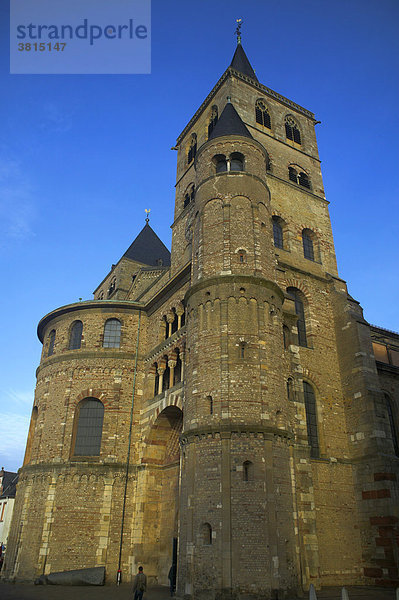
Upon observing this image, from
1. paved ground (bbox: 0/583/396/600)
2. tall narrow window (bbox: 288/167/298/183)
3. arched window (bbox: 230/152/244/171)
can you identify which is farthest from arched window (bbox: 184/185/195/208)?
paved ground (bbox: 0/583/396/600)

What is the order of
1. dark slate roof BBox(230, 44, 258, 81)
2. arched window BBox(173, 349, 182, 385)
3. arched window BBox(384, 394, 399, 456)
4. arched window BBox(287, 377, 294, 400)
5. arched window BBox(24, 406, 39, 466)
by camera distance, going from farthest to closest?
dark slate roof BBox(230, 44, 258, 81)
arched window BBox(24, 406, 39, 466)
arched window BBox(384, 394, 399, 456)
arched window BBox(173, 349, 182, 385)
arched window BBox(287, 377, 294, 400)

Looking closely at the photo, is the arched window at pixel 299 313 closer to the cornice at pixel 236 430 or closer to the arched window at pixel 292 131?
the cornice at pixel 236 430

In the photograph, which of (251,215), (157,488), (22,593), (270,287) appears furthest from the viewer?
(157,488)

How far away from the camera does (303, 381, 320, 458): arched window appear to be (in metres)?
21.6

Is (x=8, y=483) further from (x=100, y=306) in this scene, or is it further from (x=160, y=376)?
(x=160, y=376)

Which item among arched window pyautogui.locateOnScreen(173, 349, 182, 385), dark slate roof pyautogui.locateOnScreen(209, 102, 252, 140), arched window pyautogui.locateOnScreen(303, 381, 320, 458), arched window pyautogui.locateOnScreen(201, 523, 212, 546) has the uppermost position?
dark slate roof pyautogui.locateOnScreen(209, 102, 252, 140)

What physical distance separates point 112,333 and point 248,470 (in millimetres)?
14026

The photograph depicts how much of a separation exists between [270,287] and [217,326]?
315 cm

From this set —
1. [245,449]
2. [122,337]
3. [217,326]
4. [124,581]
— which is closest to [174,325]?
[122,337]

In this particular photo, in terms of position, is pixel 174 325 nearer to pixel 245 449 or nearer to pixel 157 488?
pixel 157 488

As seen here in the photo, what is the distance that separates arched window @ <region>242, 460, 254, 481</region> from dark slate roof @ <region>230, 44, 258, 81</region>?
2975 cm

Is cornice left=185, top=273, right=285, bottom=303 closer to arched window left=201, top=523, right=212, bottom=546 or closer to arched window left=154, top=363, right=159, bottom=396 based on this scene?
arched window left=154, top=363, right=159, bottom=396

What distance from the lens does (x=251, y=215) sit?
22.2 metres

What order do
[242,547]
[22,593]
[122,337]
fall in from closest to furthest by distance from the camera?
[242,547], [22,593], [122,337]
